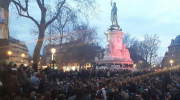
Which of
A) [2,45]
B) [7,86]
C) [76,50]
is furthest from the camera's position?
[76,50]

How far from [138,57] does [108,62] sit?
116 feet

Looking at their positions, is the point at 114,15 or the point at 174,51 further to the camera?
the point at 174,51

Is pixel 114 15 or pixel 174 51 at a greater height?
pixel 114 15

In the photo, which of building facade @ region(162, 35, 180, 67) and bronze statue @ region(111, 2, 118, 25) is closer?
bronze statue @ region(111, 2, 118, 25)

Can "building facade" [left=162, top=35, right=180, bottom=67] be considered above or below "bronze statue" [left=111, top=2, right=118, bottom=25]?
below

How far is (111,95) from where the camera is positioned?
10711 millimetres

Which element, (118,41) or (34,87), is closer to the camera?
(34,87)

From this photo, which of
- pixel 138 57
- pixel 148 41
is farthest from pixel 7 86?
pixel 138 57

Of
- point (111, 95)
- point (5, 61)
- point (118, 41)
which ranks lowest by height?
point (111, 95)

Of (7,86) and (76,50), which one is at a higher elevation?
(76,50)

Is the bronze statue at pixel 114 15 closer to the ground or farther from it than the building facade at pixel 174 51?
farther from it

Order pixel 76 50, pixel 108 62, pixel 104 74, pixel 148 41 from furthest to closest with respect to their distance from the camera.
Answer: pixel 148 41
pixel 76 50
pixel 108 62
pixel 104 74

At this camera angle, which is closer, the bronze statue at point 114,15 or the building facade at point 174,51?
the bronze statue at point 114,15

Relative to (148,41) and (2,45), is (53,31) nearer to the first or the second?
(2,45)
